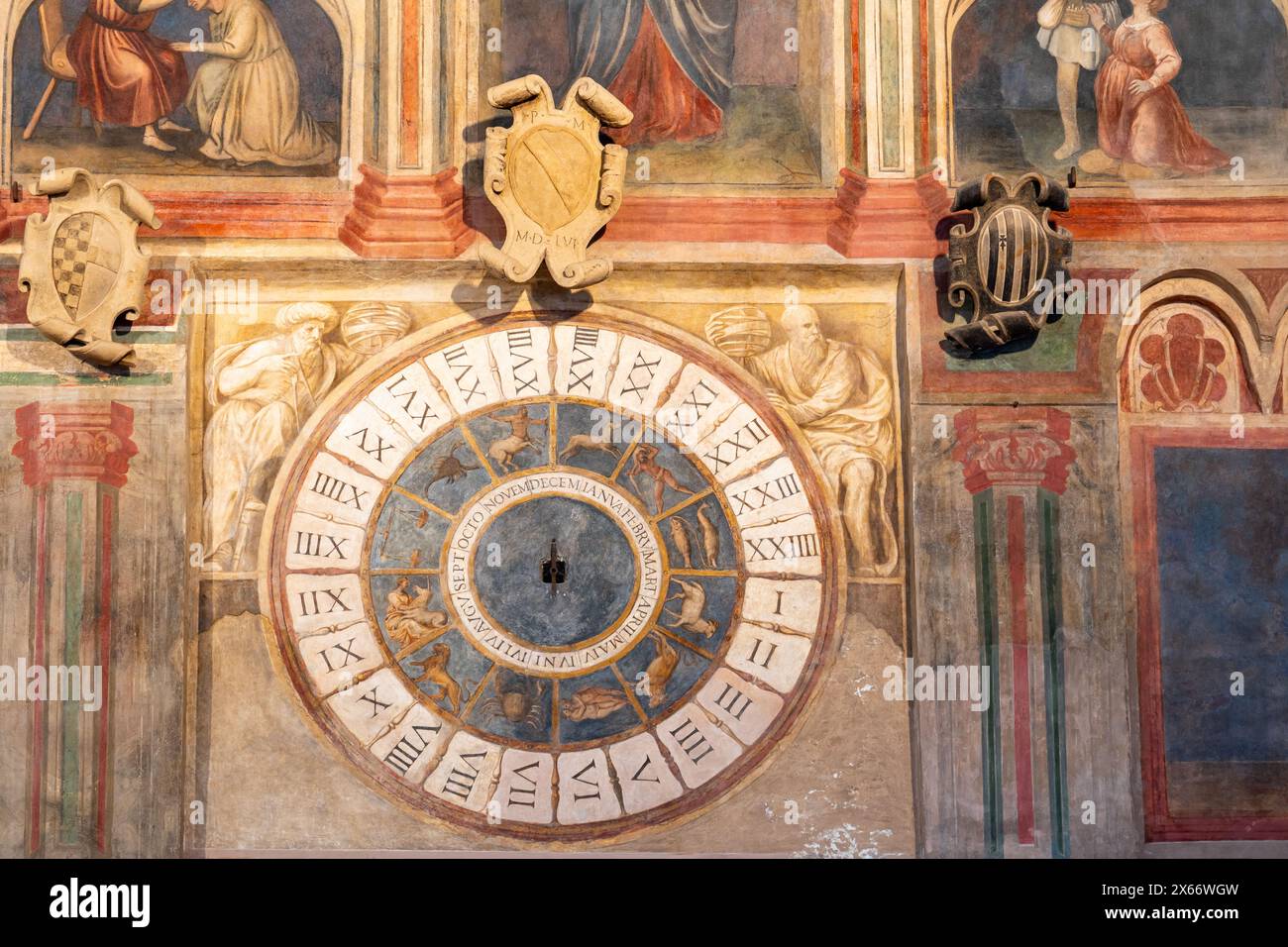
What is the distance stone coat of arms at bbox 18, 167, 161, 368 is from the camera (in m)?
9.91

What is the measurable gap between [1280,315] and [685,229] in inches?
102

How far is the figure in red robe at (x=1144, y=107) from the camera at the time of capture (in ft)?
34.5

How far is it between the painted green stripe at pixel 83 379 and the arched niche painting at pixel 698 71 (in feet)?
5.94

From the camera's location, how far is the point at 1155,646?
10156 mm

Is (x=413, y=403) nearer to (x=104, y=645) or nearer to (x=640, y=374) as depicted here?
(x=640, y=374)

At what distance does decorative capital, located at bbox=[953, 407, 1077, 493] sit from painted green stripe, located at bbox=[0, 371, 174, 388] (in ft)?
11.1

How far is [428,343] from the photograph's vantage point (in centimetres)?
1027

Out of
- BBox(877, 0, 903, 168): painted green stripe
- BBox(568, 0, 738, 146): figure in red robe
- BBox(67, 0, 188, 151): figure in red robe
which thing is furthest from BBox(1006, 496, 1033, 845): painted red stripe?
BBox(67, 0, 188, 151): figure in red robe

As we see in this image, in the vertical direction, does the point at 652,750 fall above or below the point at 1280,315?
below

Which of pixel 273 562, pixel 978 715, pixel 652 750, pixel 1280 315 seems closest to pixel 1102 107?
pixel 1280 315

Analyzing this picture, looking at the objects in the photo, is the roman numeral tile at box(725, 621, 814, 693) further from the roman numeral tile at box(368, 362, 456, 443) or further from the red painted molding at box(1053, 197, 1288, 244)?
the red painted molding at box(1053, 197, 1288, 244)

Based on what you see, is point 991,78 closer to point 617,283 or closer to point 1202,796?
point 617,283

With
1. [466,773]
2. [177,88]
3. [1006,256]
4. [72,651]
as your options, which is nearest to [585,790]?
[466,773]

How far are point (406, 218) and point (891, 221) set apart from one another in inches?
82.0
